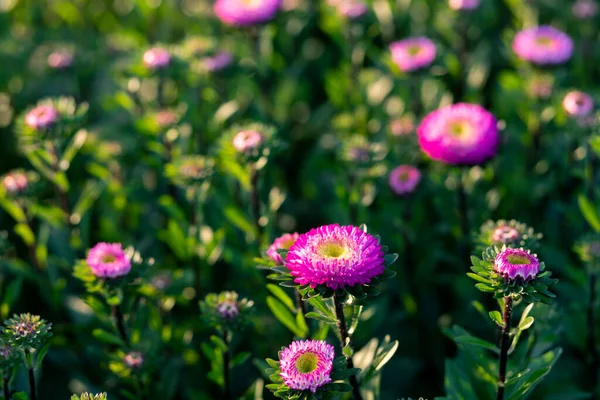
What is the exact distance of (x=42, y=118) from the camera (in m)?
2.56

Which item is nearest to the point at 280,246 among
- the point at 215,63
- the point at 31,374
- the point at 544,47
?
the point at 31,374

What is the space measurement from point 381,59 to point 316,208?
2.68ft

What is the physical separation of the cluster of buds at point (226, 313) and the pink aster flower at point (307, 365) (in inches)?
14.6

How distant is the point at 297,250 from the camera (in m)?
1.69

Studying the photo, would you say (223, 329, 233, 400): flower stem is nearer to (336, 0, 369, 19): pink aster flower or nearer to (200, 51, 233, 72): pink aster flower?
(200, 51, 233, 72): pink aster flower

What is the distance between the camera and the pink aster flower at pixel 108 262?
2059mm

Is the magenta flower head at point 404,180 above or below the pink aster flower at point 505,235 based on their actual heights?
below

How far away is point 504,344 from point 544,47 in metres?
1.71

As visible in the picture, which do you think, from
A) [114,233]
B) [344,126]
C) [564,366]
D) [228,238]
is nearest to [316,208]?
[344,126]

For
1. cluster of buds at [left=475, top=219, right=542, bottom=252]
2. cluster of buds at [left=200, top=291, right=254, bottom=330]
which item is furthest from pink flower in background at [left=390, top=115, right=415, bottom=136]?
cluster of buds at [left=200, top=291, right=254, bottom=330]

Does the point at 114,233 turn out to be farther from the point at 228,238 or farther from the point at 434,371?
the point at 434,371

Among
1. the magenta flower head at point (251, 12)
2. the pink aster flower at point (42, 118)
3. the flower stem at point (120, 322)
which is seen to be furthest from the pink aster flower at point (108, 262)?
the magenta flower head at point (251, 12)

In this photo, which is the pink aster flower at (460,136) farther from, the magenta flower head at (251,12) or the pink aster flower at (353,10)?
the magenta flower head at (251,12)

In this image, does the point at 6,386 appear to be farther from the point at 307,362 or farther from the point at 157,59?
the point at 157,59
